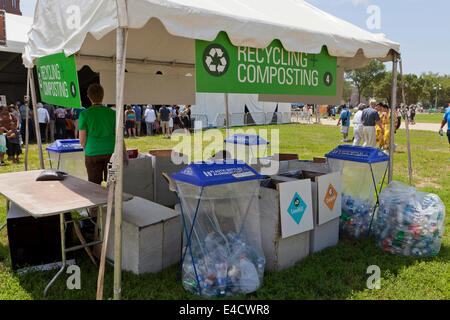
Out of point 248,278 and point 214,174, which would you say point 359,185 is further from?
point 214,174

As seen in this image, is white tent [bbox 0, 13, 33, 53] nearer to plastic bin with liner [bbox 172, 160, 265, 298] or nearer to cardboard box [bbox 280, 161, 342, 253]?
plastic bin with liner [bbox 172, 160, 265, 298]

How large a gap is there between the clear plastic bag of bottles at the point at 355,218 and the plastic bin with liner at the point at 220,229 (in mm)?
1543

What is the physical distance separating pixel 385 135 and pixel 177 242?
9.96 meters

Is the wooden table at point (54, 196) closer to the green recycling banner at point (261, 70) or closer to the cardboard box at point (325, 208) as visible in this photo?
the green recycling banner at point (261, 70)

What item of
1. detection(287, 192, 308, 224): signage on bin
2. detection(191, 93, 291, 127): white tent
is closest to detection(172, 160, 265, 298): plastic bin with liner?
detection(287, 192, 308, 224): signage on bin

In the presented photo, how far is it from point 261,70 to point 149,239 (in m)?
1.86

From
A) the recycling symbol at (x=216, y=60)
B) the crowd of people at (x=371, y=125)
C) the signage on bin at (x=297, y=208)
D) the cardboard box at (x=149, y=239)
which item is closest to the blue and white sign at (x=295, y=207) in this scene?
the signage on bin at (x=297, y=208)

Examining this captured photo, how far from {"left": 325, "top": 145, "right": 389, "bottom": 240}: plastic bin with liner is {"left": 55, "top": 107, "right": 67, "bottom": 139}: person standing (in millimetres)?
12771

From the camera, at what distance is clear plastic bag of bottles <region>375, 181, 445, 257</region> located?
3613mm

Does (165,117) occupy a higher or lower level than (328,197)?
higher

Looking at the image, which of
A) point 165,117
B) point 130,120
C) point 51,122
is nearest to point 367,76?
point 165,117

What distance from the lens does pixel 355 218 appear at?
4.12 metres

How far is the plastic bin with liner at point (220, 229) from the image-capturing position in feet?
9.27
